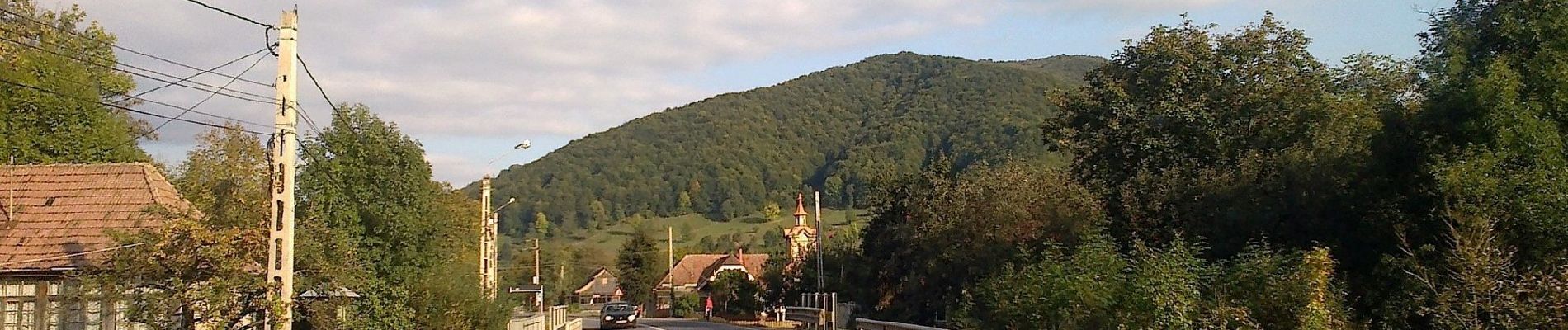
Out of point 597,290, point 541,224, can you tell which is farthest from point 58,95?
point 541,224

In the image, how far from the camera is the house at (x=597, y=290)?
120 meters

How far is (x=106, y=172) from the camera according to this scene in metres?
23.8

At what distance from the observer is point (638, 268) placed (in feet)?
288

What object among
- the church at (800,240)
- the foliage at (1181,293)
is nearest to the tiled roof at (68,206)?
the foliage at (1181,293)

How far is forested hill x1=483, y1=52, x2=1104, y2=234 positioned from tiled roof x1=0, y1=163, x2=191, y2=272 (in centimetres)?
10181

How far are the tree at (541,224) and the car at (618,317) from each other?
8184cm

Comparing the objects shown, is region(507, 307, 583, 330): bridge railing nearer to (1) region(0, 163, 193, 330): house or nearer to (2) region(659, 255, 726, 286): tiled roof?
(1) region(0, 163, 193, 330): house

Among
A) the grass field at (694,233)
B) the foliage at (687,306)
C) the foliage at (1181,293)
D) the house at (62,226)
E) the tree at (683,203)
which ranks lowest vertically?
the foliage at (687,306)

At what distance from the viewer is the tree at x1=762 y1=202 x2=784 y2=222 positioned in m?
155

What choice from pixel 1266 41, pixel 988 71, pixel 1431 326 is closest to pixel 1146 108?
pixel 1266 41

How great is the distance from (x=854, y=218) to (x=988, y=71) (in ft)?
130

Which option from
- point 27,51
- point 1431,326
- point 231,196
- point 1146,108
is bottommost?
point 1431,326

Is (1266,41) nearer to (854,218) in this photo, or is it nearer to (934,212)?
(934,212)

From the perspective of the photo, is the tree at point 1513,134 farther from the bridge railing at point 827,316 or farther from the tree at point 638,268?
the tree at point 638,268
